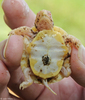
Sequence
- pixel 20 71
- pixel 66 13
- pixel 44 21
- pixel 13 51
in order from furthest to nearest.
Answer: pixel 66 13
pixel 20 71
pixel 44 21
pixel 13 51

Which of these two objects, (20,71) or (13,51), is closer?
(13,51)

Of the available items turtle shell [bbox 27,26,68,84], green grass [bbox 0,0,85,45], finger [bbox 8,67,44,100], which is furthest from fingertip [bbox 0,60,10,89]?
green grass [bbox 0,0,85,45]

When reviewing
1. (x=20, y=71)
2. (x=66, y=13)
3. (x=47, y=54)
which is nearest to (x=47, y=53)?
(x=47, y=54)

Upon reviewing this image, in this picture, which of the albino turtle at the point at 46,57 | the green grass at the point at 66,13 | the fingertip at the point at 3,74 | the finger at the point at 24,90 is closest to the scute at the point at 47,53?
the albino turtle at the point at 46,57

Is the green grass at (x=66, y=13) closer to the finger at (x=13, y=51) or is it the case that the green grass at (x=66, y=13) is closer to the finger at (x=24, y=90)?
the finger at (x=24, y=90)

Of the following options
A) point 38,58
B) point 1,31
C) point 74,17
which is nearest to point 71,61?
point 38,58

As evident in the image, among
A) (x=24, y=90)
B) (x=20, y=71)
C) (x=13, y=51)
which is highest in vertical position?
(x=13, y=51)

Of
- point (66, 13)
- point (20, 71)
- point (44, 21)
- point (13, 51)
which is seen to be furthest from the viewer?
point (66, 13)

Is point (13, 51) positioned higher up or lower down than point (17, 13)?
lower down

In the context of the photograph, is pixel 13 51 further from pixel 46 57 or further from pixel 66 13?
pixel 66 13
